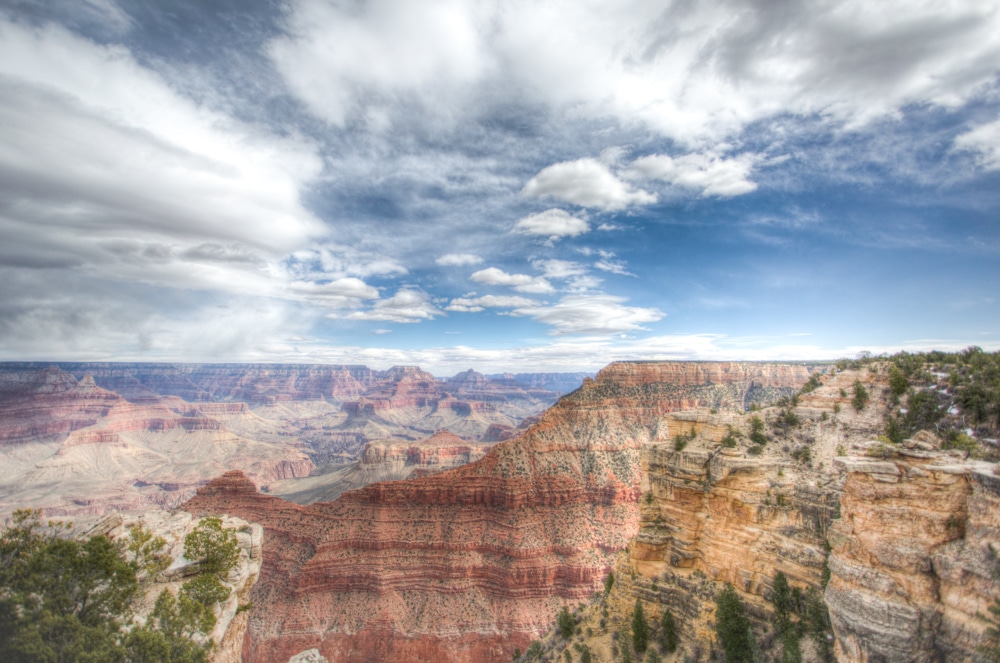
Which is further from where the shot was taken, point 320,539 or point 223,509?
point 223,509

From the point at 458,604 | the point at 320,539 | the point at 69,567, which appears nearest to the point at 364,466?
the point at 320,539

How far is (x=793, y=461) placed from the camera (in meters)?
25.8

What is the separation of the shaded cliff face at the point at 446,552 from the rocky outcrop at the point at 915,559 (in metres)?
49.9

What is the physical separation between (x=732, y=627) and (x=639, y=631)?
6959mm

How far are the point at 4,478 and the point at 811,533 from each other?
270140mm

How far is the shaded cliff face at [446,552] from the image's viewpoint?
5456cm

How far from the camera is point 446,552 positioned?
6222 centimetres

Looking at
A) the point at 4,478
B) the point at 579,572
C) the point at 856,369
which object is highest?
the point at 856,369

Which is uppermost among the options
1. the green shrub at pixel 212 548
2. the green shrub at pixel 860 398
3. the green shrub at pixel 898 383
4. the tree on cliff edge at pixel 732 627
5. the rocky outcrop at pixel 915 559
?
the green shrub at pixel 898 383

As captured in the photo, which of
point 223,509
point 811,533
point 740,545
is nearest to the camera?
point 811,533

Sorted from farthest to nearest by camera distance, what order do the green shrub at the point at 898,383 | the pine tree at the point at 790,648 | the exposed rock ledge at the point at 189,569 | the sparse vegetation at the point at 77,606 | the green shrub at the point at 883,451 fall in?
the green shrub at the point at 898,383 → the exposed rock ledge at the point at 189,569 → the pine tree at the point at 790,648 → the green shrub at the point at 883,451 → the sparse vegetation at the point at 77,606

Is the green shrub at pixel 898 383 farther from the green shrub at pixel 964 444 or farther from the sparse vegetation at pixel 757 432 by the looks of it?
the green shrub at pixel 964 444

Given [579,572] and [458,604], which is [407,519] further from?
[579,572]

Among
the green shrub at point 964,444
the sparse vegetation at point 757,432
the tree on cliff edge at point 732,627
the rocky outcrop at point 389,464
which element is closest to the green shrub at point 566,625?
the tree on cliff edge at point 732,627
